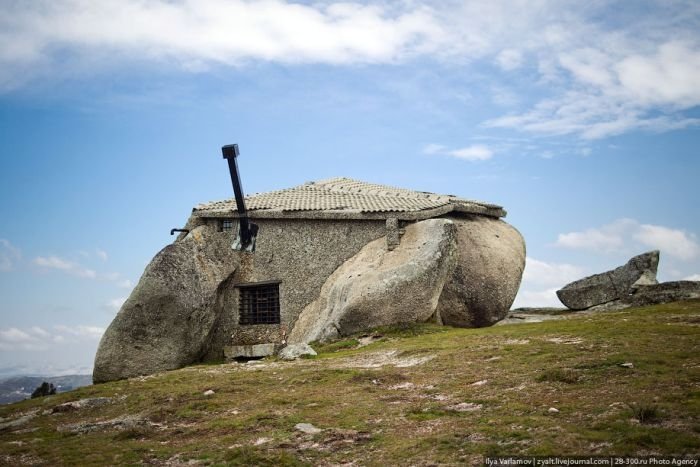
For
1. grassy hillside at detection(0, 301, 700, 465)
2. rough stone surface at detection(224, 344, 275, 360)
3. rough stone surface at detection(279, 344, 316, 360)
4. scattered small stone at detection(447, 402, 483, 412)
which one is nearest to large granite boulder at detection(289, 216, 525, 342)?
rough stone surface at detection(224, 344, 275, 360)

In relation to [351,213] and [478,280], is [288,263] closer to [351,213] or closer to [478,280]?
[351,213]

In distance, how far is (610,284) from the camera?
26.0 meters

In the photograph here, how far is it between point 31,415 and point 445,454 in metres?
9.96

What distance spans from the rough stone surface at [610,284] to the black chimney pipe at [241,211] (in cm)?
1100

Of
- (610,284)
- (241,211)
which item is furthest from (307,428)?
(610,284)

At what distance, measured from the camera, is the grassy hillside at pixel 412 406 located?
1012 centimetres

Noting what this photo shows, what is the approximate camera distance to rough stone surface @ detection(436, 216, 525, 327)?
911 inches

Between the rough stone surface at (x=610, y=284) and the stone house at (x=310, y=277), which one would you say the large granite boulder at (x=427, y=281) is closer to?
the stone house at (x=310, y=277)

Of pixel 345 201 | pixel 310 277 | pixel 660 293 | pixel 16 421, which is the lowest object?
pixel 16 421

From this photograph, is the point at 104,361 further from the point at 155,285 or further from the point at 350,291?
the point at 350,291

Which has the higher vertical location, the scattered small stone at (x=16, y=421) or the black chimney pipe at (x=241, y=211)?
the black chimney pipe at (x=241, y=211)

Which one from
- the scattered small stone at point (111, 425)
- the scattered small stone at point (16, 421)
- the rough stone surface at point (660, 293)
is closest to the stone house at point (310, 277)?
the rough stone surface at point (660, 293)

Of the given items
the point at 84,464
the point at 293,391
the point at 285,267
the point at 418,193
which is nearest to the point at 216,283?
the point at 285,267

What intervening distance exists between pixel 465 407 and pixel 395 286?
8.95 meters
